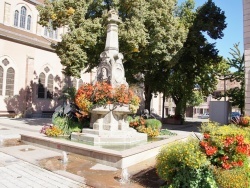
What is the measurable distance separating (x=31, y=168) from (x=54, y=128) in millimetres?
4526

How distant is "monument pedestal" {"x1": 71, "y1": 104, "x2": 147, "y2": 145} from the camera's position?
31.5ft

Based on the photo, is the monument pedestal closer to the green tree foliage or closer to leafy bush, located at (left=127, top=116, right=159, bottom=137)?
leafy bush, located at (left=127, top=116, right=159, bottom=137)

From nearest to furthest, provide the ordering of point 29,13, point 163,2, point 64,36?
point 64,36, point 163,2, point 29,13

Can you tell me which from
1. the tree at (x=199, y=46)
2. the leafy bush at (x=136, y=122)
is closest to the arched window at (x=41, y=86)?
the tree at (x=199, y=46)

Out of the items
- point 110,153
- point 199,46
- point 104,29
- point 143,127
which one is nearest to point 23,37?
point 104,29

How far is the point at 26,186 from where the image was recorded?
5.45 metres

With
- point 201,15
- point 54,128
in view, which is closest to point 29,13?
point 201,15

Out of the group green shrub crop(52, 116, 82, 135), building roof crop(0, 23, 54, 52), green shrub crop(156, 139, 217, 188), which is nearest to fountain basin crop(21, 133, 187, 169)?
green shrub crop(52, 116, 82, 135)

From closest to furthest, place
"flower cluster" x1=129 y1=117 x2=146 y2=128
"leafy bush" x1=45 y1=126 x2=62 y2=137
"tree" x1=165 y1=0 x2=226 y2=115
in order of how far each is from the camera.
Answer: "leafy bush" x1=45 y1=126 x2=62 y2=137, "flower cluster" x1=129 y1=117 x2=146 y2=128, "tree" x1=165 y1=0 x2=226 y2=115

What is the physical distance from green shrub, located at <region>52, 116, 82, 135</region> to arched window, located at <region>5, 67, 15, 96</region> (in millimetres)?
18770

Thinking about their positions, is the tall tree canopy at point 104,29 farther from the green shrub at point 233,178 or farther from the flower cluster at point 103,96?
the green shrub at point 233,178

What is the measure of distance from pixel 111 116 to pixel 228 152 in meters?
6.05

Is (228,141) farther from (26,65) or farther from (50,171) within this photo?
(26,65)

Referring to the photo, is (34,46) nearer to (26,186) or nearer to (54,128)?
(54,128)
